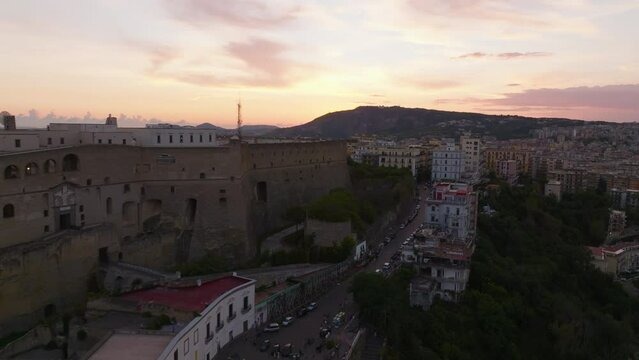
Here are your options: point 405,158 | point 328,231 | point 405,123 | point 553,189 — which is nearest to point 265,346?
point 328,231

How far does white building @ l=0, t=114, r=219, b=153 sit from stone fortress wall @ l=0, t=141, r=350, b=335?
2.53m

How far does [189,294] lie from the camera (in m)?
19.2

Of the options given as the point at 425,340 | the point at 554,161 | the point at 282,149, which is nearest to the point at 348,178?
the point at 282,149

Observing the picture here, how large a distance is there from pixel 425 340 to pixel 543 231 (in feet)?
81.0

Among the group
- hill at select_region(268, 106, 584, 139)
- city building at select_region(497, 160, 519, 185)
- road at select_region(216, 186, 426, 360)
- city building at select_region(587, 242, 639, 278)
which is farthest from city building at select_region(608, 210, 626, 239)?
hill at select_region(268, 106, 584, 139)

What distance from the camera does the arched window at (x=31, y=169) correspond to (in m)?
22.2

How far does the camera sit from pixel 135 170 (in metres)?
26.7

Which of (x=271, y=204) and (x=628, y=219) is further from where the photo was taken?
(x=628, y=219)

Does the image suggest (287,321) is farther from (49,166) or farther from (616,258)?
(616,258)

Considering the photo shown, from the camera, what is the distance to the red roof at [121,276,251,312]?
17938mm

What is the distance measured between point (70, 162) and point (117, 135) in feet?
16.7

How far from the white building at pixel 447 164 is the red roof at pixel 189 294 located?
37.3 meters

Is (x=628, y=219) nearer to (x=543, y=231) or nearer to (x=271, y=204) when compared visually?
(x=543, y=231)

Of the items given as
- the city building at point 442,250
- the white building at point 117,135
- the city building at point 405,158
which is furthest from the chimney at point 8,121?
the city building at point 405,158
